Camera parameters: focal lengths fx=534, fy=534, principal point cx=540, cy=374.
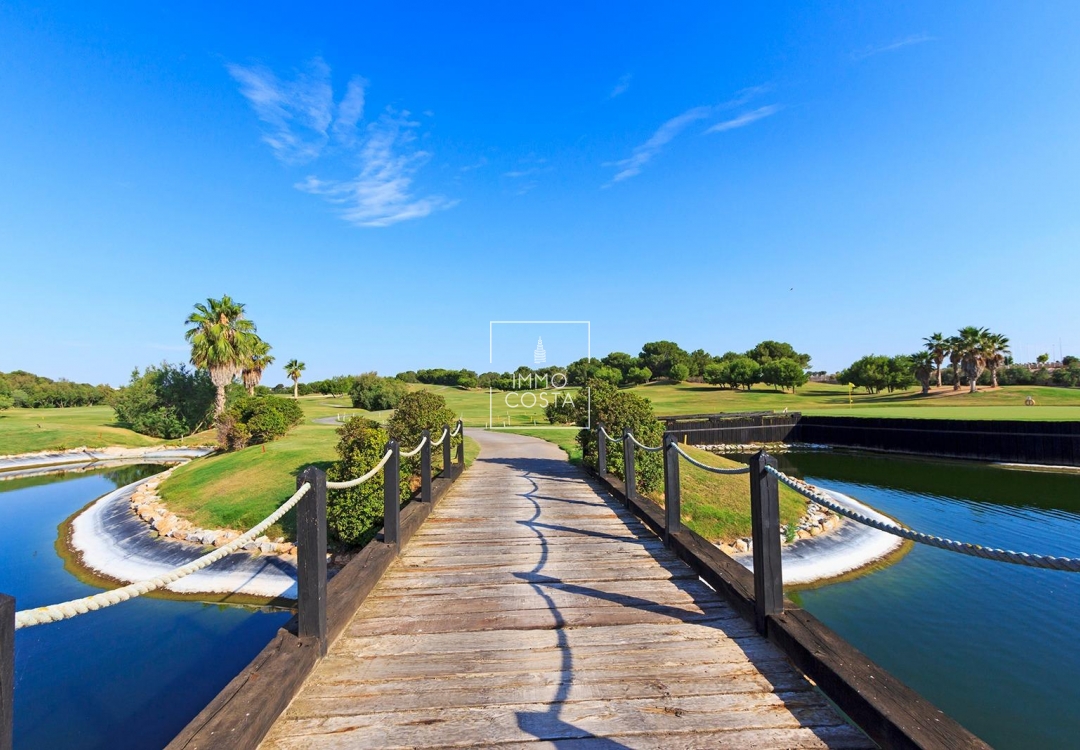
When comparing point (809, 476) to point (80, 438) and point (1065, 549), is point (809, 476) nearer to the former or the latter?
point (1065, 549)

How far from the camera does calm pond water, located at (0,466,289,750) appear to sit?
21.7 ft

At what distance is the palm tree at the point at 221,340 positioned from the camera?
2983cm

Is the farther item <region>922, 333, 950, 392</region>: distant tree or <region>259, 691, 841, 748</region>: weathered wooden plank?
<region>922, 333, 950, 392</region>: distant tree

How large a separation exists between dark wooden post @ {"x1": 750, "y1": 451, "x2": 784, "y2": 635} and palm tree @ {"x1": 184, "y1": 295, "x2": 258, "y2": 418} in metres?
32.6

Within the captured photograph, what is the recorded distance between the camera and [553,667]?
3.21 metres

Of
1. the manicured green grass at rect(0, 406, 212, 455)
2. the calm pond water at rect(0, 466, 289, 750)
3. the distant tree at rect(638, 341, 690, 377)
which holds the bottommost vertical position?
the calm pond water at rect(0, 466, 289, 750)

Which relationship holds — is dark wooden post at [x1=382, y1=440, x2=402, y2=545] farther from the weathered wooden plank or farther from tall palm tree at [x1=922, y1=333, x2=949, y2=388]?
tall palm tree at [x1=922, y1=333, x2=949, y2=388]

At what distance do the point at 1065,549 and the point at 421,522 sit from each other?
48.1 feet

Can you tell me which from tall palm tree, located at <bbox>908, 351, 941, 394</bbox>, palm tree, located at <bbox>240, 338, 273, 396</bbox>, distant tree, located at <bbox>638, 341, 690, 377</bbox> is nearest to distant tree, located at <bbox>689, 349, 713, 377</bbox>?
distant tree, located at <bbox>638, 341, 690, 377</bbox>

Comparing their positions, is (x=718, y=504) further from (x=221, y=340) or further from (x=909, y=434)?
(x=221, y=340)

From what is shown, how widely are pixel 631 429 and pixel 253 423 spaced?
55.9ft

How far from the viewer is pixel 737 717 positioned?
269 centimetres

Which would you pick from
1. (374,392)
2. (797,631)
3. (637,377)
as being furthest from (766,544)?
(637,377)

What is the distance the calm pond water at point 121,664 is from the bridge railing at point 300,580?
4.50 meters
